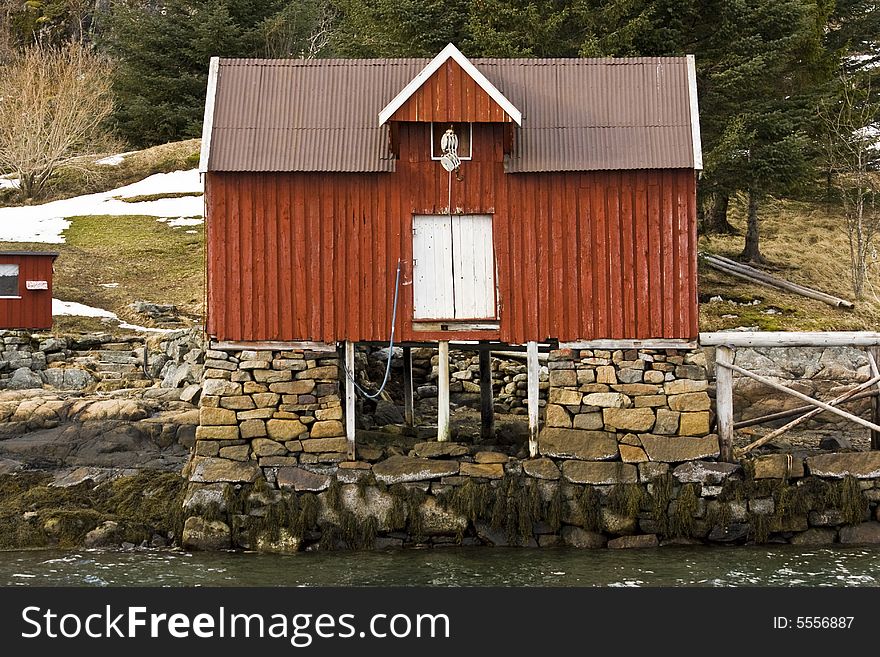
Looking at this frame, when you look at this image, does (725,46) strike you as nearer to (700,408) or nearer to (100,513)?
Result: (700,408)

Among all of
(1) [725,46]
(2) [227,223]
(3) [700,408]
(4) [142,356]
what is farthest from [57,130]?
(3) [700,408]

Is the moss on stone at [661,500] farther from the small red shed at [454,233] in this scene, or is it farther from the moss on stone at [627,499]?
the small red shed at [454,233]

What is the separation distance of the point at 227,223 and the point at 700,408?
7.19 meters

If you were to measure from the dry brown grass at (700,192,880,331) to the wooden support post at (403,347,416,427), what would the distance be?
27.6ft

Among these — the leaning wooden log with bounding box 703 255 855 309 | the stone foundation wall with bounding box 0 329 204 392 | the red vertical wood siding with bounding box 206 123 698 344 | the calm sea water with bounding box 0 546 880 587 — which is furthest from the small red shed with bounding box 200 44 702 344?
the leaning wooden log with bounding box 703 255 855 309

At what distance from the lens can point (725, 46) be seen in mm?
30297

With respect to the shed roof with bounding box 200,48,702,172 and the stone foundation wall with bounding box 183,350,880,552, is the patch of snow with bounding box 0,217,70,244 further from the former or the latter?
the stone foundation wall with bounding box 183,350,880,552

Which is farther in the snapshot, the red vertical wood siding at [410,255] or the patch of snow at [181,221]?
the patch of snow at [181,221]

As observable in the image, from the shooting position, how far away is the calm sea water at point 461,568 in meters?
15.6

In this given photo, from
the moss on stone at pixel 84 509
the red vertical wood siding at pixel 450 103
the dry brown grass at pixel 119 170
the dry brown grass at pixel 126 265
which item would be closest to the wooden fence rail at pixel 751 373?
the red vertical wood siding at pixel 450 103

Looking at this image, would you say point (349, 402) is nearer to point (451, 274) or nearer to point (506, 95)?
point (451, 274)

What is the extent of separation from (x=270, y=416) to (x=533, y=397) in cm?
374

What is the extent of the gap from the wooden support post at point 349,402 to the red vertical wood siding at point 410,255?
0.90 feet

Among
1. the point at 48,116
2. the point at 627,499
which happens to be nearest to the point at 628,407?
the point at 627,499
